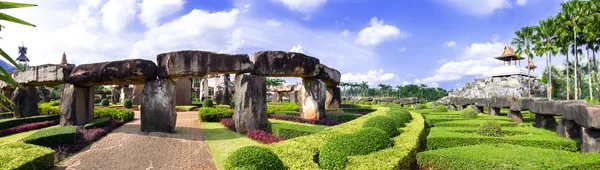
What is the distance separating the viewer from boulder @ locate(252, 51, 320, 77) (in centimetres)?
1499

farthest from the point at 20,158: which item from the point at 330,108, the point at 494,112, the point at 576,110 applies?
the point at 494,112

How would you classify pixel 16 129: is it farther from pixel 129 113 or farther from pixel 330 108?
pixel 330 108

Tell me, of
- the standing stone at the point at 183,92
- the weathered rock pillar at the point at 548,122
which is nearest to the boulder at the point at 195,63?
the weathered rock pillar at the point at 548,122

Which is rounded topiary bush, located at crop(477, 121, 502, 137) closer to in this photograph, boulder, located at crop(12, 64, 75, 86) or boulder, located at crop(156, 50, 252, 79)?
boulder, located at crop(156, 50, 252, 79)

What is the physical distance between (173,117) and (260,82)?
3875mm

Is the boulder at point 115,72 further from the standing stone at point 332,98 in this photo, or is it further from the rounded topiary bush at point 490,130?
the standing stone at point 332,98

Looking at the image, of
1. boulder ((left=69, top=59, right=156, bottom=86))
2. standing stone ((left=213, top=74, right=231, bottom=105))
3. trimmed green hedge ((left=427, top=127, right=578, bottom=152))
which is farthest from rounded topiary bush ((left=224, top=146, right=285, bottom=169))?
standing stone ((left=213, top=74, right=231, bottom=105))

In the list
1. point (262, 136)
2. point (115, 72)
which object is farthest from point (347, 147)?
point (115, 72)

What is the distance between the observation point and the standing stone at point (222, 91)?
35.0m

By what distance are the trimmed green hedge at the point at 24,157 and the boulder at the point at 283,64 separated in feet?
25.8

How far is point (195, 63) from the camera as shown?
1362 cm

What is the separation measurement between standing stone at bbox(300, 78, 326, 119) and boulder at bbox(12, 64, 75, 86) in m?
11.2

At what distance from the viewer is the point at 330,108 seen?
23.3 metres

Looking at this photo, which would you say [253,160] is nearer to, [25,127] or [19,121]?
[25,127]
